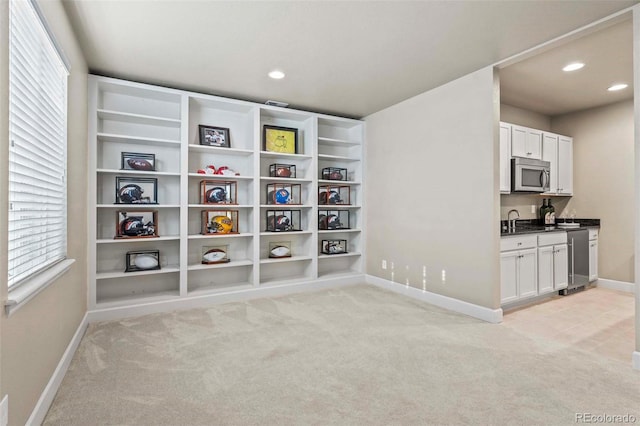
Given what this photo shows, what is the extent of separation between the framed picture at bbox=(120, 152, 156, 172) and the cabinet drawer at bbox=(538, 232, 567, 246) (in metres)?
4.46

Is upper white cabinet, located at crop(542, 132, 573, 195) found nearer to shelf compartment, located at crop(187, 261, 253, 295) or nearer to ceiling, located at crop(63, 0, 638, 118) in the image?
ceiling, located at crop(63, 0, 638, 118)

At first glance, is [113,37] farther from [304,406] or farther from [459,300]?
[459,300]

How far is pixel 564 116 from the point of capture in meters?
5.01

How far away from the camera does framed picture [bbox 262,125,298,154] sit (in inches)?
173

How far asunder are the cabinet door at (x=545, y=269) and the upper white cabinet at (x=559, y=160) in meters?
1.17

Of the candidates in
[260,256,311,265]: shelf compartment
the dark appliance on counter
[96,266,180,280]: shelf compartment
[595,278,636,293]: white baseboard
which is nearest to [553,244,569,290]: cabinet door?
the dark appliance on counter

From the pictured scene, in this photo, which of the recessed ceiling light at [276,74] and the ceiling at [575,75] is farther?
the recessed ceiling light at [276,74]

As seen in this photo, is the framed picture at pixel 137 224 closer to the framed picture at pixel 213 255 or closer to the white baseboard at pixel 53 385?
the framed picture at pixel 213 255

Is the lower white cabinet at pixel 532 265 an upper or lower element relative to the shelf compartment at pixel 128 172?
lower

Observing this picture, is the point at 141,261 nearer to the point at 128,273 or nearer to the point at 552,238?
the point at 128,273

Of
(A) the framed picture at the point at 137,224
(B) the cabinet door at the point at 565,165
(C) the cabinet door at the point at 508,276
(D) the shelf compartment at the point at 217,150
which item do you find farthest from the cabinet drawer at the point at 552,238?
(A) the framed picture at the point at 137,224

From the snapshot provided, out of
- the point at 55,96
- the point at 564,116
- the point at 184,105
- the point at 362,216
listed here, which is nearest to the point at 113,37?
the point at 55,96

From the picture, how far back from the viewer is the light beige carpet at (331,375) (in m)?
1.80

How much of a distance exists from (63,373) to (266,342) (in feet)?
4.46
